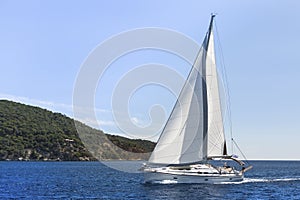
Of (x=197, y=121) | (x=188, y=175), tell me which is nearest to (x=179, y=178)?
(x=188, y=175)

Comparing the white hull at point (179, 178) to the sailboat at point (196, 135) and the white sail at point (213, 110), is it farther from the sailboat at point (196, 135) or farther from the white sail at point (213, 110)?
the white sail at point (213, 110)

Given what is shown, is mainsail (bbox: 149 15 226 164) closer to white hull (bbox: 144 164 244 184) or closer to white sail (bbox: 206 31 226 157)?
white sail (bbox: 206 31 226 157)

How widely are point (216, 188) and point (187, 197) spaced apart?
11.0m

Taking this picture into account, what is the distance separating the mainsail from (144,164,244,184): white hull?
46.0 inches

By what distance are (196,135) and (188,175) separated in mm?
5625

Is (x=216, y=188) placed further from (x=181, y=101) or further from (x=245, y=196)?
(x=181, y=101)

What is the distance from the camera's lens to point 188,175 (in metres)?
58.7

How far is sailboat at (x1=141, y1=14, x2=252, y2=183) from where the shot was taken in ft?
193

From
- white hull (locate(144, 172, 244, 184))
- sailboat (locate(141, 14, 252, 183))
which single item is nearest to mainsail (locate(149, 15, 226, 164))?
sailboat (locate(141, 14, 252, 183))

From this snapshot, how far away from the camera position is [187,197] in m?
48.6

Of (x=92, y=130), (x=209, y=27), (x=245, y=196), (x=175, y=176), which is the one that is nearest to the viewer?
(x=245, y=196)

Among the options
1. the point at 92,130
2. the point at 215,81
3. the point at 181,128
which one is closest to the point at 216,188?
the point at 181,128

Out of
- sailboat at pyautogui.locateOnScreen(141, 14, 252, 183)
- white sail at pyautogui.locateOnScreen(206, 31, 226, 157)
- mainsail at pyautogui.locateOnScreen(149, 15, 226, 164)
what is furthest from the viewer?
white sail at pyautogui.locateOnScreen(206, 31, 226, 157)

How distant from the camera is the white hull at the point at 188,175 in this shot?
57.8 m
